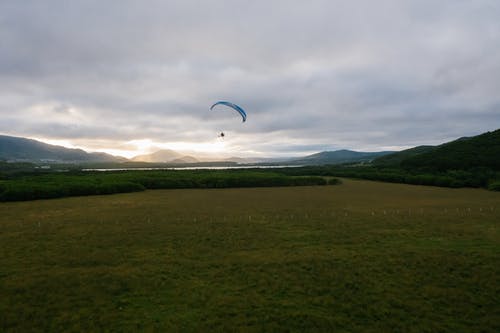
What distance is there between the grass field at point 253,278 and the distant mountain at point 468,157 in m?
87.7

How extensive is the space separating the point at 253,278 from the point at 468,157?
120 m

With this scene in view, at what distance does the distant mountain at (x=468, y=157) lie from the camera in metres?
96.3

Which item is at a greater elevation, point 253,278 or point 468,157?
point 468,157

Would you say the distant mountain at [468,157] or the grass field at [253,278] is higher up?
the distant mountain at [468,157]

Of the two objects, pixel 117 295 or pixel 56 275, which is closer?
pixel 117 295

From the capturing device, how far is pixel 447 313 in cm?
1119

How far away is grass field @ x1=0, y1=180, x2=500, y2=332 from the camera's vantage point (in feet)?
35.5

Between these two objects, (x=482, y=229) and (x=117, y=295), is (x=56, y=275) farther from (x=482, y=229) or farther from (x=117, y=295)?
(x=482, y=229)

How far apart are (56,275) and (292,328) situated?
502 inches

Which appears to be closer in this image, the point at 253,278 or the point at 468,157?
the point at 253,278

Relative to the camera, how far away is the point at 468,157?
103 metres

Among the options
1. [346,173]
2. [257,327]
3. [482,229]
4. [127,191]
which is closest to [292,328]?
[257,327]

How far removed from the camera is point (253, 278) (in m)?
14.7

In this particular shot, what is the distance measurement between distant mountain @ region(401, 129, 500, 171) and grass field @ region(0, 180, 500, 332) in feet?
288
